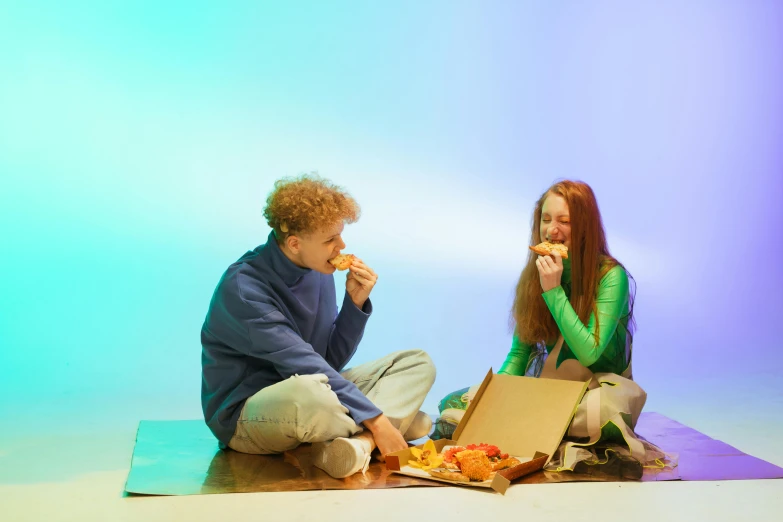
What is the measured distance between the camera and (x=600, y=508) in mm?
2445

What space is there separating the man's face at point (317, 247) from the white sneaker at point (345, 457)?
23.5 inches

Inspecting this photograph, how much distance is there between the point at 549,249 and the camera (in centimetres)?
319

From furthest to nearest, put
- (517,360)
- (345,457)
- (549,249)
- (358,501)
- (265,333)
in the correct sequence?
(517,360), (549,249), (265,333), (345,457), (358,501)

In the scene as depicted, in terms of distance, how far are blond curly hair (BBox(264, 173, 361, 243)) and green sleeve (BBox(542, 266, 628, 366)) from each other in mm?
768

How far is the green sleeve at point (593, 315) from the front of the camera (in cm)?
303

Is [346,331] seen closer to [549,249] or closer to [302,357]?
[302,357]

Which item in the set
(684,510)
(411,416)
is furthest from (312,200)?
(684,510)

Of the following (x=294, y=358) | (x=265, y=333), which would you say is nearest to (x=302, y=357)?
(x=294, y=358)

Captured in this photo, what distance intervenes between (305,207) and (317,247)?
0.14m

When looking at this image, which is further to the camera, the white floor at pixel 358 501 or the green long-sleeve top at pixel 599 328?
the green long-sleeve top at pixel 599 328

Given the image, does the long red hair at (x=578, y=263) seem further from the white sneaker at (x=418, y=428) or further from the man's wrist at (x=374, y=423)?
the man's wrist at (x=374, y=423)

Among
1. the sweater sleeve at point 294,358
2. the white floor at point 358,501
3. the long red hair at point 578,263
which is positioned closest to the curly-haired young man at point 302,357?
the sweater sleeve at point 294,358

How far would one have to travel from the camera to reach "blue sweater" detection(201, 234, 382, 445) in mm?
2840

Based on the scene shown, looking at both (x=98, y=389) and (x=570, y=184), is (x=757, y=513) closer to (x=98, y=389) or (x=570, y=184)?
(x=570, y=184)
